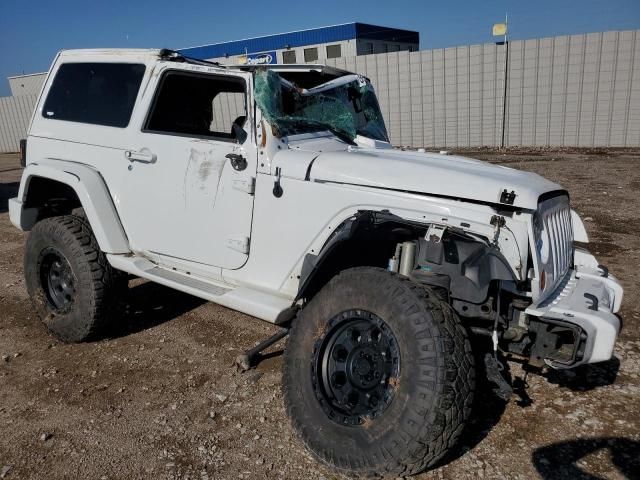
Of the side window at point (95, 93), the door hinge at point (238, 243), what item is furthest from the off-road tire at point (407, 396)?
the side window at point (95, 93)

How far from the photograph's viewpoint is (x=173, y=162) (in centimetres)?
380

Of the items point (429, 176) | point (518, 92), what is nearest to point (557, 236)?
point (429, 176)

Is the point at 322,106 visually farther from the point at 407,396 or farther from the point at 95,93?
the point at 407,396

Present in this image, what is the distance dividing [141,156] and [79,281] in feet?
3.78

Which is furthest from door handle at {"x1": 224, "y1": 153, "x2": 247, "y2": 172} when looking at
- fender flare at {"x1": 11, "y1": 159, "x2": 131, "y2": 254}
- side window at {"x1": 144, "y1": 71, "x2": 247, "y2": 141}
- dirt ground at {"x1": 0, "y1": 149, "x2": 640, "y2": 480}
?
dirt ground at {"x1": 0, "y1": 149, "x2": 640, "y2": 480}

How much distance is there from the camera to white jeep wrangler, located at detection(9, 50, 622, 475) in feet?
8.79

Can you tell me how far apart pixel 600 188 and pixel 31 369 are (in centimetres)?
905

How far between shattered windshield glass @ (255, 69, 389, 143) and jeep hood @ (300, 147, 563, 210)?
376 millimetres

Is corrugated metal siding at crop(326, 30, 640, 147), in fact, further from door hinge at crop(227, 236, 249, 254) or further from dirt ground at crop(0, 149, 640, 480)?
door hinge at crop(227, 236, 249, 254)

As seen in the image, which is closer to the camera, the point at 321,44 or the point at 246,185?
the point at 246,185

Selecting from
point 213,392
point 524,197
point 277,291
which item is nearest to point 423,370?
point 524,197

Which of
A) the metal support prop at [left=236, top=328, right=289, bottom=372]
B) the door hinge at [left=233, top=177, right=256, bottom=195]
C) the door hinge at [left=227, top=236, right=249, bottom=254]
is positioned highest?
the door hinge at [left=233, top=177, right=256, bottom=195]

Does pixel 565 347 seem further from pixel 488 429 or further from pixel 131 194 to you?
pixel 131 194

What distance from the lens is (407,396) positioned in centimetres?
257
